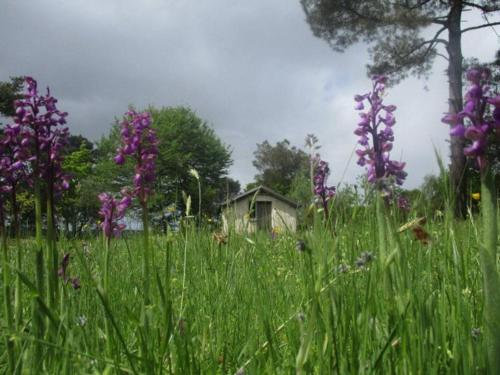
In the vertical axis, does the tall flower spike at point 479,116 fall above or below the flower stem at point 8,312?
above

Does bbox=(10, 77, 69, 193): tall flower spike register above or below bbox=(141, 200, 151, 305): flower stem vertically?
above

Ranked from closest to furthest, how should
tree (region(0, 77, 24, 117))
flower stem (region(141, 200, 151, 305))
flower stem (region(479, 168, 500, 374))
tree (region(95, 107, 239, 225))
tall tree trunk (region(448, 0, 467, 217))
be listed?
flower stem (region(479, 168, 500, 374))
flower stem (region(141, 200, 151, 305))
tall tree trunk (region(448, 0, 467, 217))
tree (region(0, 77, 24, 117))
tree (region(95, 107, 239, 225))

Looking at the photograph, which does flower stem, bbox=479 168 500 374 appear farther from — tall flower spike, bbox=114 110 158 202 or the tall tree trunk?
the tall tree trunk

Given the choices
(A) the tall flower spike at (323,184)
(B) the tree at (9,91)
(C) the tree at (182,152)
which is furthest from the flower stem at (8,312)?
(C) the tree at (182,152)

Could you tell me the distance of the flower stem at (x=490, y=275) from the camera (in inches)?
35.5

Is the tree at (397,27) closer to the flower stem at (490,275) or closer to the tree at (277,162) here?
the flower stem at (490,275)

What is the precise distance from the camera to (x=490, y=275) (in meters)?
0.90

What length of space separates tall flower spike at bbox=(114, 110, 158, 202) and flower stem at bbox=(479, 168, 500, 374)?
106cm

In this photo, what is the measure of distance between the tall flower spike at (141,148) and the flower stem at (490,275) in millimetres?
1060

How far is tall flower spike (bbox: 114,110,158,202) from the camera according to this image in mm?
1716

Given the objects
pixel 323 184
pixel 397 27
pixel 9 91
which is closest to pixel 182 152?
pixel 9 91

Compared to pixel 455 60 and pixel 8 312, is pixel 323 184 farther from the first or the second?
pixel 455 60

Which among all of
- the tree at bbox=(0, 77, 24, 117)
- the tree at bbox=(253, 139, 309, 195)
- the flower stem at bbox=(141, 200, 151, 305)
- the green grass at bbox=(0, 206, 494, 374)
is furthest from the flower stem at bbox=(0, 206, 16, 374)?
the tree at bbox=(253, 139, 309, 195)

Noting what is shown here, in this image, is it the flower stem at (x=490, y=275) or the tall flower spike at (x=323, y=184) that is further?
the tall flower spike at (x=323, y=184)
